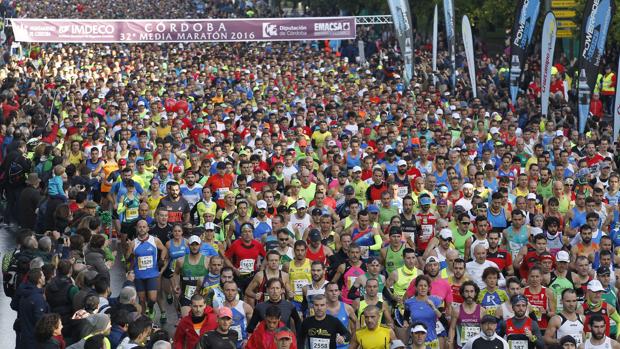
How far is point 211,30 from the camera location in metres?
44.2

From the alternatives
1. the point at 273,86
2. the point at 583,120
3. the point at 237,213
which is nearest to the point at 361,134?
the point at 583,120

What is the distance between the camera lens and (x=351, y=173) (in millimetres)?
20250

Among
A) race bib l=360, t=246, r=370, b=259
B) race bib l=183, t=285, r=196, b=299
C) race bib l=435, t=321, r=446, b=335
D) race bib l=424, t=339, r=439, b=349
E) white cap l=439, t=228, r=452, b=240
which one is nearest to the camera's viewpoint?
race bib l=424, t=339, r=439, b=349

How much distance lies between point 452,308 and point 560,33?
2428cm

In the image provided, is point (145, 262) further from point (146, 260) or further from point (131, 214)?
point (131, 214)

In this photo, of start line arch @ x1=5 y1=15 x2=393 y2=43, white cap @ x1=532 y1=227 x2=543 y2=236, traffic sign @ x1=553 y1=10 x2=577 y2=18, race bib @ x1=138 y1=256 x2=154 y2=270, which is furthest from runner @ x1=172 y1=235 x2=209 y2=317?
start line arch @ x1=5 y1=15 x2=393 y2=43

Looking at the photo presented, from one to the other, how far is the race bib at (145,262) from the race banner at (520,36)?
15.7 metres

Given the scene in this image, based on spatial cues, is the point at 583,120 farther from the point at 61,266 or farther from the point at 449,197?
the point at 61,266

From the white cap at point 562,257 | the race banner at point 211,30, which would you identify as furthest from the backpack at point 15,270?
the race banner at point 211,30

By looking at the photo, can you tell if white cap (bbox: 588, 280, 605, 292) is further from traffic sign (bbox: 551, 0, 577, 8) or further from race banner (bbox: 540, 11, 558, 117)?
traffic sign (bbox: 551, 0, 577, 8)

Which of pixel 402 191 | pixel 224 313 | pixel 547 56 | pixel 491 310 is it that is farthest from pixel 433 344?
pixel 547 56

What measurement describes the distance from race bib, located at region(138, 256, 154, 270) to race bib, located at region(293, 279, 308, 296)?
215cm

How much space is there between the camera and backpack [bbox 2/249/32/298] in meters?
14.6

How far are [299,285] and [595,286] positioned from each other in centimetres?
305
